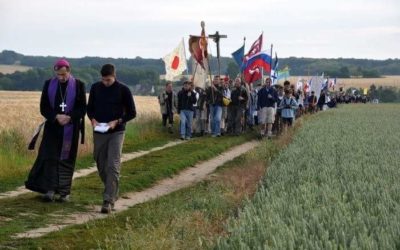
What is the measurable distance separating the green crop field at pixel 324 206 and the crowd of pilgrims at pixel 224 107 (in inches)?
432

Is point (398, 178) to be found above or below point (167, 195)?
above

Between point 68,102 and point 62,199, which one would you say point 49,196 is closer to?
point 62,199

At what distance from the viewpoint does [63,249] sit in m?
7.21

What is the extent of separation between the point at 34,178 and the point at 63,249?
3.27 metres

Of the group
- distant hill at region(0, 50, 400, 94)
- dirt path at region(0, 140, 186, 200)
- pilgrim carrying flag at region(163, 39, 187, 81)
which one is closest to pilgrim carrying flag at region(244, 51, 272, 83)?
pilgrim carrying flag at region(163, 39, 187, 81)

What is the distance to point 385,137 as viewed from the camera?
1546 centimetres

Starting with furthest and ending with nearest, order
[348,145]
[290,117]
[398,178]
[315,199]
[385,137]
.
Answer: [290,117]
[385,137]
[348,145]
[398,178]
[315,199]

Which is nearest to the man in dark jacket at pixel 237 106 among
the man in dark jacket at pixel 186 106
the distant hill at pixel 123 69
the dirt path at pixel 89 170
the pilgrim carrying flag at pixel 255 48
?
the man in dark jacket at pixel 186 106

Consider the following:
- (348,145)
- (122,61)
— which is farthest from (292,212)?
(122,61)

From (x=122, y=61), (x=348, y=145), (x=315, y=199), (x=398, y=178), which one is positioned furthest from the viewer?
(x=122, y=61)

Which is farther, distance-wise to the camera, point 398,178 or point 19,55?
point 19,55

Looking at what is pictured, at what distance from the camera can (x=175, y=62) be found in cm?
2759

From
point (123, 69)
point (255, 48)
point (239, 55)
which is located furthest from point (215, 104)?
point (123, 69)

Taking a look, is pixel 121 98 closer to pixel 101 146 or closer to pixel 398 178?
pixel 101 146
